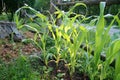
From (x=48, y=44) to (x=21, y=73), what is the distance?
1.29 metres

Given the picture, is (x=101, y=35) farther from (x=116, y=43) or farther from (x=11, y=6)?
(x=11, y=6)

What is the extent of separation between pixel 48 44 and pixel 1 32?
1.00 m

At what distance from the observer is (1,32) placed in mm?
4020

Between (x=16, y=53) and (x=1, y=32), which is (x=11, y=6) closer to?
(x=1, y=32)

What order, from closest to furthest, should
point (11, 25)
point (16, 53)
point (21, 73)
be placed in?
point (21, 73) → point (16, 53) → point (11, 25)

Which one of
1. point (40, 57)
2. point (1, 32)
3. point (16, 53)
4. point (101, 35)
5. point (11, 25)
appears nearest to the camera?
point (101, 35)

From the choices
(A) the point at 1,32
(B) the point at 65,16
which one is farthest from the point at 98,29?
(A) the point at 1,32

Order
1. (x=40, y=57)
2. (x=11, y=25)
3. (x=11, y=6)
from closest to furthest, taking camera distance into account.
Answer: (x=40, y=57) → (x=11, y=25) → (x=11, y=6)

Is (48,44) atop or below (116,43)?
below

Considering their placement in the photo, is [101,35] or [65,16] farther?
[65,16]

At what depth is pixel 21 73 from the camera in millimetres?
2197

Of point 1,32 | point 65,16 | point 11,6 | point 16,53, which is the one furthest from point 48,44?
point 11,6

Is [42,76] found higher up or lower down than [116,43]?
lower down

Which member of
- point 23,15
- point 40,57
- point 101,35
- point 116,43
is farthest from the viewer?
point 23,15
